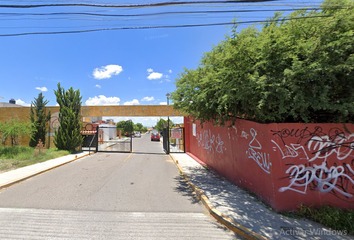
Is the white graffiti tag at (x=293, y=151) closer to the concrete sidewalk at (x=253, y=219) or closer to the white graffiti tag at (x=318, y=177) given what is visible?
the white graffiti tag at (x=318, y=177)

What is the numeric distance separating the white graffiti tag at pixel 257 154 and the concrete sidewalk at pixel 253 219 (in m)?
1.00

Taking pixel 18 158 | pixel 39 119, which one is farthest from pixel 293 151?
pixel 39 119

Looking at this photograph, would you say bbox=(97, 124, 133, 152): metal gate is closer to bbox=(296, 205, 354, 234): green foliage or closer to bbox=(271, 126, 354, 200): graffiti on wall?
bbox=(271, 126, 354, 200): graffiti on wall

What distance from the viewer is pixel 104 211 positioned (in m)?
3.99

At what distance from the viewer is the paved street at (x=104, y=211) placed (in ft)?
Result: 10.4

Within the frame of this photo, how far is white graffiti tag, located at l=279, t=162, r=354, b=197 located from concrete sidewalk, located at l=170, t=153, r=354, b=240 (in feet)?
2.37

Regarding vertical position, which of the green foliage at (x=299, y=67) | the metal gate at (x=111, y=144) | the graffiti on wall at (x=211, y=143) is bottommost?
the metal gate at (x=111, y=144)

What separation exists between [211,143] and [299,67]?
5672 mm

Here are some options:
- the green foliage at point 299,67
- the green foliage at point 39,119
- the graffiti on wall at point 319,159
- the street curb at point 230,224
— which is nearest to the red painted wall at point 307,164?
the graffiti on wall at point 319,159

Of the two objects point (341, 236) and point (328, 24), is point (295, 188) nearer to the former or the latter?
point (341, 236)

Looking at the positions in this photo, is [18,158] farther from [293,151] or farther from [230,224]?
[293,151]

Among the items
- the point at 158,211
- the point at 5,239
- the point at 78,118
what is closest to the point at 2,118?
the point at 78,118

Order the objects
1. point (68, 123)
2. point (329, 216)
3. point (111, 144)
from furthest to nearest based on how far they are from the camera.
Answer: point (111, 144)
point (68, 123)
point (329, 216)

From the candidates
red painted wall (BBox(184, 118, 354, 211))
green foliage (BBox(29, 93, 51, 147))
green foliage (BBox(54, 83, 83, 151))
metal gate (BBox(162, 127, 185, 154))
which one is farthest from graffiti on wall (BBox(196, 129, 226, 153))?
green foliage (BBox(29, 93, 51, 147))
